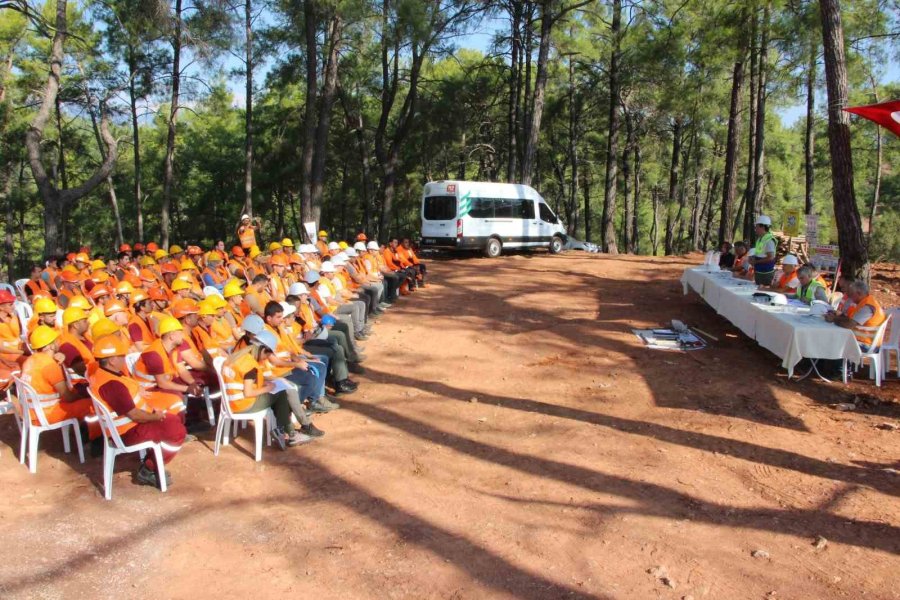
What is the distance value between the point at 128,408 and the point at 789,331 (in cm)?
646

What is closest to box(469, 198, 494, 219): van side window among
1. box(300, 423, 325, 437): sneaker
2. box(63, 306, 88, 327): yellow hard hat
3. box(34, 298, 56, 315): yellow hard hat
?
box(34, 298, 56, 315): yellow hard hat

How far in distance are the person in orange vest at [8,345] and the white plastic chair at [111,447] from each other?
1.84 m

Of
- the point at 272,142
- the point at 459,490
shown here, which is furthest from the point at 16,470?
the point at 272,142

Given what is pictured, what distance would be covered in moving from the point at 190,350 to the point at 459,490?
274 cm

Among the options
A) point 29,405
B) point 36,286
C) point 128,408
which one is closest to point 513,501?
point 128,408

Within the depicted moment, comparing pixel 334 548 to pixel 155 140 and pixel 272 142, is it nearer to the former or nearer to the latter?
pixel 272 142

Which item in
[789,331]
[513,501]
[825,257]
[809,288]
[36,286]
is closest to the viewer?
[513,501]

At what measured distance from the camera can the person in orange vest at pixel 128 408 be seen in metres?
4.40

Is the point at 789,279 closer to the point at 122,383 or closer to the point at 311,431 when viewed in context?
the point at 311,431

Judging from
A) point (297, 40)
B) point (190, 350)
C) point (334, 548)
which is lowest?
point (334, 548)

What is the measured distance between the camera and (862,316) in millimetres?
6652

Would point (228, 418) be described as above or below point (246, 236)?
below

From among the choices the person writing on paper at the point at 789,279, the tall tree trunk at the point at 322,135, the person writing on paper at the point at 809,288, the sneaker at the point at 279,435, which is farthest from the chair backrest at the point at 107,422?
the tall tree trunk at the point at 322,135

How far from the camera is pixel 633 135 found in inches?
1251
